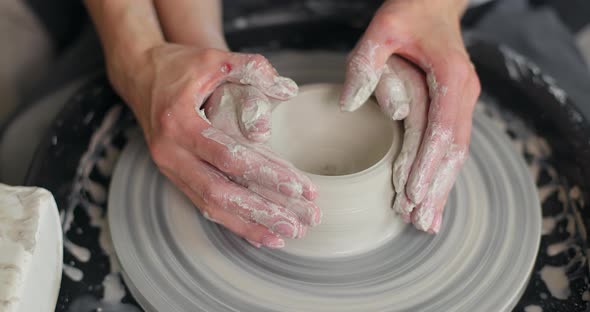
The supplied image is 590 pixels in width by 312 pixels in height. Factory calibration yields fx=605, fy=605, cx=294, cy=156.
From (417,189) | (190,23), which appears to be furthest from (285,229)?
(190,23)

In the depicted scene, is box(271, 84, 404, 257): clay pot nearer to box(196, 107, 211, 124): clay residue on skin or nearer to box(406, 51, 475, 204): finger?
box(406, 51, 475, 204): finger

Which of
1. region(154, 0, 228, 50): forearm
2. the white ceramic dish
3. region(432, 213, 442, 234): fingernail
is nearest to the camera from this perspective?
the white ceramic dish

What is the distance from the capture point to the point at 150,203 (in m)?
1.24

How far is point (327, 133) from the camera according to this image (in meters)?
1.36

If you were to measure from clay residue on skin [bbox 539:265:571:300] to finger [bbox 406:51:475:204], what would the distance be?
0.29 metres

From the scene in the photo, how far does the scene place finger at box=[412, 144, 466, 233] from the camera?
111cm

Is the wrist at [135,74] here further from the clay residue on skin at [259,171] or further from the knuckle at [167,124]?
the clay residue on skin at [259,171]

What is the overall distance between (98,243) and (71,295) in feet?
0.40

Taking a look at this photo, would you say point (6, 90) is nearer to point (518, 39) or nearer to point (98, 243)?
point (98, 243)

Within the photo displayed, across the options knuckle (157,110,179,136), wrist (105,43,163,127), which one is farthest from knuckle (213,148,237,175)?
wrist (105,43,163,127)

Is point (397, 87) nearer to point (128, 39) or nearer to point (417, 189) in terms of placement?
point (417, 189)

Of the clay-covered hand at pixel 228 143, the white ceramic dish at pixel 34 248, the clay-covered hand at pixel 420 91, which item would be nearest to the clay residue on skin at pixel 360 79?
the clay-covered hand at pixel 420 91

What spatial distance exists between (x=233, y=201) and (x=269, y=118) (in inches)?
6.4

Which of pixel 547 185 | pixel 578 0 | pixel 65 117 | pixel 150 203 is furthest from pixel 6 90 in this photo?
pixel 578 0
